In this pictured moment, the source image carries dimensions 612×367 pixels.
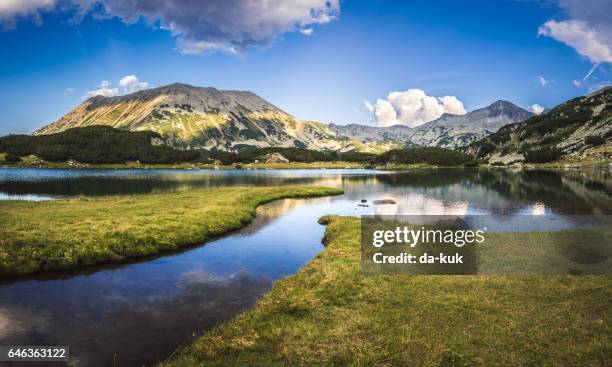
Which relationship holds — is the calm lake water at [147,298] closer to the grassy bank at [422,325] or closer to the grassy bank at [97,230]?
the grassy bank at [97,230]

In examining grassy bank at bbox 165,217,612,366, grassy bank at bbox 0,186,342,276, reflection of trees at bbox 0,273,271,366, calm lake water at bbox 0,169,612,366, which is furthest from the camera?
grassy bank at bbox 0,186,342,276

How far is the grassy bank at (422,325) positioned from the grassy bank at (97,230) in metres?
20.1

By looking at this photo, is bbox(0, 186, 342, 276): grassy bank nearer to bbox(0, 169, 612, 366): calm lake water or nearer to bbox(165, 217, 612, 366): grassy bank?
bbox(0, 169, 612, 366): calm lake water

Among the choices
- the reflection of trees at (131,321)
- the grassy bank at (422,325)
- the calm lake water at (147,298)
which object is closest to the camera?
the grassy bank at (422,325)

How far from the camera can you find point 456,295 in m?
20.7

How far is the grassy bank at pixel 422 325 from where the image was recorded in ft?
46.4

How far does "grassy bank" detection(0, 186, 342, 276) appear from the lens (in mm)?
30891

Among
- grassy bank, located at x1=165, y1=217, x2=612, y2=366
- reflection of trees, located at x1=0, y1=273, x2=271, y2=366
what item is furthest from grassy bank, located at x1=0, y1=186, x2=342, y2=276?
grassy bank, located at x1=165, y1=217, x2=612, y2=366

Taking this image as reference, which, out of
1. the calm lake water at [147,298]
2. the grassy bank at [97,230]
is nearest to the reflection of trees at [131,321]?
the calm lake water at [147,298]

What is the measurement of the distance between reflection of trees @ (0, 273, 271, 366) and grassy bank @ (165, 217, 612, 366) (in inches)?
104

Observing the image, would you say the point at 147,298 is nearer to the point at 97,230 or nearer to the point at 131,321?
the point at 131,321

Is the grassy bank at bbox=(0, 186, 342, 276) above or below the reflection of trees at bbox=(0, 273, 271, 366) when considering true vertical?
above

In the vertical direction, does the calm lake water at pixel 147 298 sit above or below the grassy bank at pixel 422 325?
below

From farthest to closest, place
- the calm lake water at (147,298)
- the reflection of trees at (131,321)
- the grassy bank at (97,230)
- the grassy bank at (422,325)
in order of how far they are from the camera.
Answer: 1. the grassy bank at (97,230)
2. the calm lake water at (147,298)
3. the reflection of trees at (131,321)
4. the grassy bank at (422,325)
